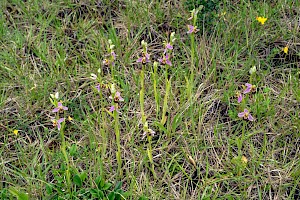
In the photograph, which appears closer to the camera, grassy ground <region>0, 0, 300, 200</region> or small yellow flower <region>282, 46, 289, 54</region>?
grassy ground <region>0, 0, 300, 200</region>

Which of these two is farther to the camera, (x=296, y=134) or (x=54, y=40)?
(x=54, y=40)

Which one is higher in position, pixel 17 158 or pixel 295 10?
Result: pixel 295 10

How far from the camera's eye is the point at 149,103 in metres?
2.43

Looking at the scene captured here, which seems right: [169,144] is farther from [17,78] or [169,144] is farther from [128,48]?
Result: [17,78]

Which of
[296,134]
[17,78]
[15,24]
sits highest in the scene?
[15,24]

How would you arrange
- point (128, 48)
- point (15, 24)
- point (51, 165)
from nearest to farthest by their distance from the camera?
point (51, 165) → point (128, 48) → point (15, 24)

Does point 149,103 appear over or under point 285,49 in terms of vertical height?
under

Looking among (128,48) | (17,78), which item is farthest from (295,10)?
(17,78)

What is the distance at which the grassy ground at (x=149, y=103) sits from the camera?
204cm

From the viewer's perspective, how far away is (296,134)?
219 cm

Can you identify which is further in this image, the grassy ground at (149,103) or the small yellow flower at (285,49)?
the small yellow flower at (285,49)

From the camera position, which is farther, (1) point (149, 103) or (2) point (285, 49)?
(2) point (285, 49)

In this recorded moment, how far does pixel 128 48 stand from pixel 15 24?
93 cm

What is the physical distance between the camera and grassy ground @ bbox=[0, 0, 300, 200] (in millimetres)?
2037
